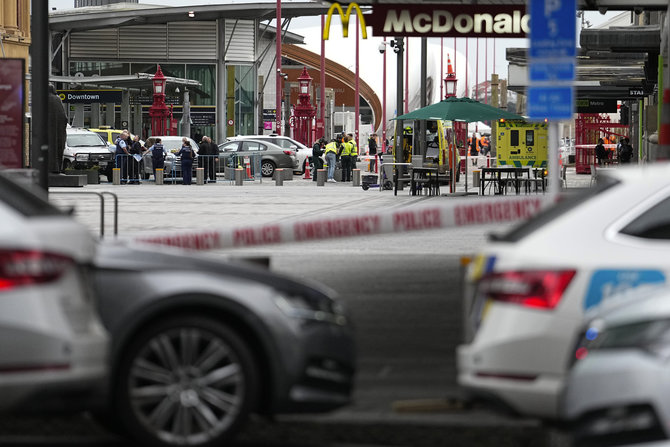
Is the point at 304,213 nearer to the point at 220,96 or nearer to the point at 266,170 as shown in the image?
the point at 266,170

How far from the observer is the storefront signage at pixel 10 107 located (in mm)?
16453

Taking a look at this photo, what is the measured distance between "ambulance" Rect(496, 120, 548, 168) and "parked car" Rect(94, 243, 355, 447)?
124 ft

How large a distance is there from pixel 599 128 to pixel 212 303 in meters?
58.2

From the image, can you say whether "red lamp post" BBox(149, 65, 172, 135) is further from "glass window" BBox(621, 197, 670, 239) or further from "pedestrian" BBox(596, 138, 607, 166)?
"glass window" BBox(621, 197, 670, 239)

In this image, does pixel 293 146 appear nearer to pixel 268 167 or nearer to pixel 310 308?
pixel 268 167

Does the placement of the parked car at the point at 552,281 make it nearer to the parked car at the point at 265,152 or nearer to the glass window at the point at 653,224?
the glass window at the point at 653,224

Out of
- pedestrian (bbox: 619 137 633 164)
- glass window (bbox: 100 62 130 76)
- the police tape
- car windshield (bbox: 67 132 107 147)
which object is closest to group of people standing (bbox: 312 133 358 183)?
car windshield (bbox: 67 132 107 147)

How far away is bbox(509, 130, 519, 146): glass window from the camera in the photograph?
44.6 meters

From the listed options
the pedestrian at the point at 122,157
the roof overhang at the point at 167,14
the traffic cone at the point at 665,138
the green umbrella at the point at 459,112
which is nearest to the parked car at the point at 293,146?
the pedestrian at the point at 122,157

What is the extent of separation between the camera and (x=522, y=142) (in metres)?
44.7

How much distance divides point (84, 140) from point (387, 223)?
3888cm

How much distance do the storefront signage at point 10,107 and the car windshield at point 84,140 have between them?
104 feet

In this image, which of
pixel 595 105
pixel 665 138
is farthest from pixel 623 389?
pixel 595 105

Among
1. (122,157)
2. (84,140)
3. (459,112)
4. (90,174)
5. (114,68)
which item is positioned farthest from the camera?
(114,68)
